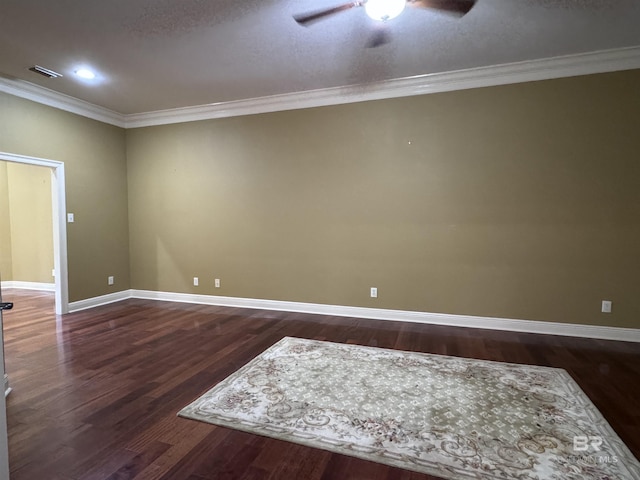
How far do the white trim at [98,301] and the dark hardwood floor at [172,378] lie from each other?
0.84 ft

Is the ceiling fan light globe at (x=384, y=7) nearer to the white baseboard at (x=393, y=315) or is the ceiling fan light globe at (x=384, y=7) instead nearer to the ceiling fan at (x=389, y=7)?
the ceiling fan at (x=389, y=7)

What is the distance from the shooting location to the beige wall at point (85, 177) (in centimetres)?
411

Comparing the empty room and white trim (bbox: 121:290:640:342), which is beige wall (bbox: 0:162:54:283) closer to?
the empty room

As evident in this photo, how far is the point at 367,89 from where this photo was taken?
4207 mm

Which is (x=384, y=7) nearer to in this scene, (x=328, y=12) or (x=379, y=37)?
(x=328, y=12)

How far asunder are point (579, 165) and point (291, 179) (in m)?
3.38

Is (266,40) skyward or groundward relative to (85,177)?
skyward

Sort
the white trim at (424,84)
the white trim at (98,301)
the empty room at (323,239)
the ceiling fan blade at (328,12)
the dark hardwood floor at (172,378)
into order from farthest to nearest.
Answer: the white trim at (98,301) < the white trim at (424,84) < the ceiling fan blade at (328,12) < the empty room at (323,239) < the dark hardwood floor at (172,378)

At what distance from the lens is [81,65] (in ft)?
11.7

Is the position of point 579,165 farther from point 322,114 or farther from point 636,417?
point 322,114

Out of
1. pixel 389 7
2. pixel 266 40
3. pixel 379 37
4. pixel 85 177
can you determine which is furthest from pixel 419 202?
pixel 85 177

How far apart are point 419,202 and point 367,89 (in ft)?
5.21

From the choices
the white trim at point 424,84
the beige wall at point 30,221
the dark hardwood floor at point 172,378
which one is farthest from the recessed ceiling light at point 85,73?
the dark hardwood floor at point 172,378

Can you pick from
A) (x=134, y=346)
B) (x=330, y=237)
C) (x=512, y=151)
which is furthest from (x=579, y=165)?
(x=134, y=346)
